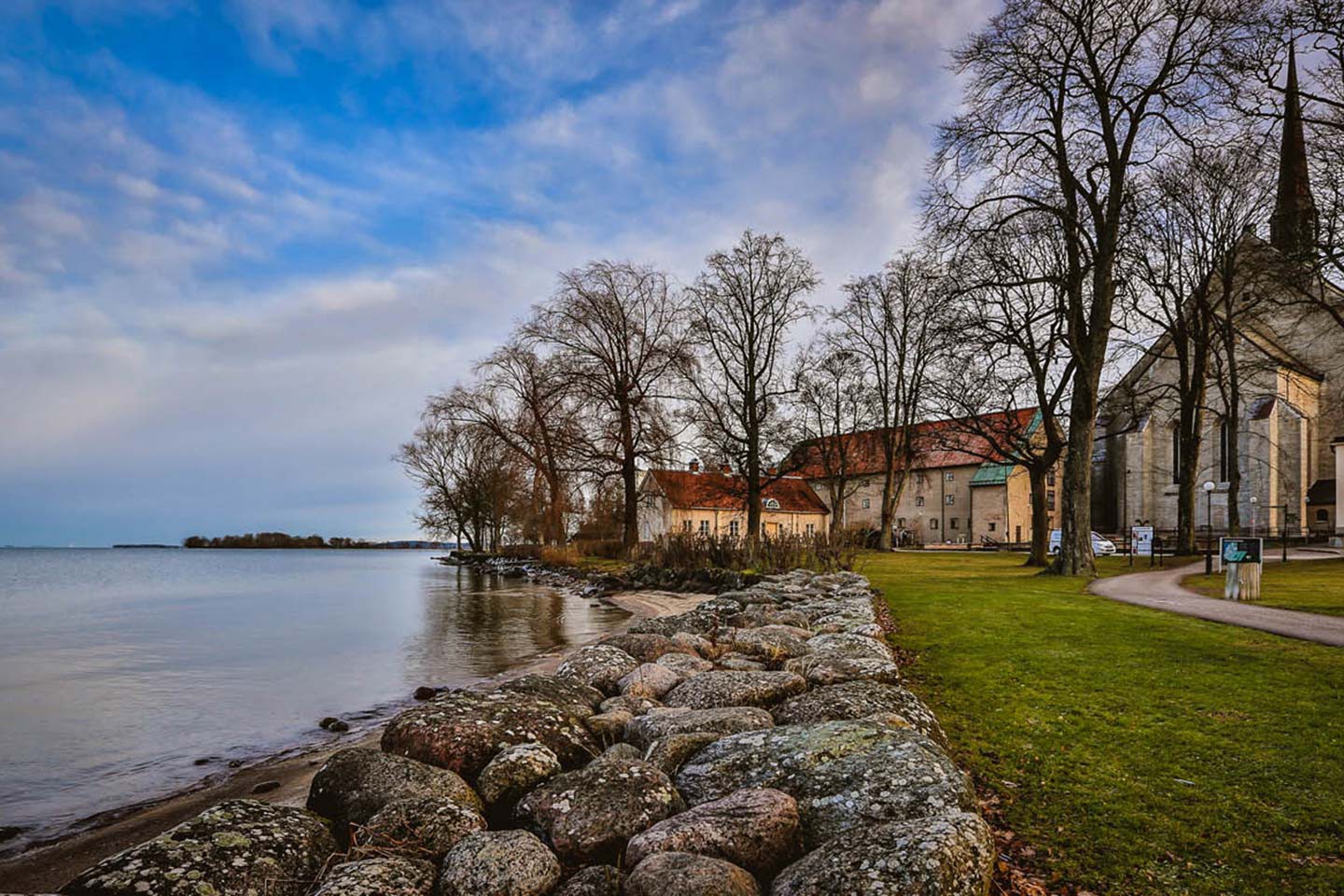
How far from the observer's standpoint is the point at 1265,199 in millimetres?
23906

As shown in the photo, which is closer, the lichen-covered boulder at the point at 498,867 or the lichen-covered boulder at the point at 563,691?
the lichen-covered boulder at the point at 498,867

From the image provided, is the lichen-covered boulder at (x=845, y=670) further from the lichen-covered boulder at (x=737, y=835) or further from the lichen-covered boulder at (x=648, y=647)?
the lichen-covered boulder at (x=737, y=835)

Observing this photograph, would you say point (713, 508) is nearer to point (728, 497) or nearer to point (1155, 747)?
point (728, 497)

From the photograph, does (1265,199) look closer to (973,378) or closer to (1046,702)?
(973,378)

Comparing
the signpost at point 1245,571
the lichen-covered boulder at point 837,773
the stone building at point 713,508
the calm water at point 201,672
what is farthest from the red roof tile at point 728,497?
the lichen-covered boulder at point 837,773

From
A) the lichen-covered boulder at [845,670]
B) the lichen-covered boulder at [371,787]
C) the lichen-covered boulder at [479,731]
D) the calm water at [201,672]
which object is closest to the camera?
the lichen-covered boulder at [371,787]

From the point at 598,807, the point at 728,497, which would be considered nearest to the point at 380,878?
the point at 598,807

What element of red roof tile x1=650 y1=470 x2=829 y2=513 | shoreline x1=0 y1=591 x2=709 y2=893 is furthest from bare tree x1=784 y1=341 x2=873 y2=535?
shoreline x1=0 y1=591 x2=709 y2=893

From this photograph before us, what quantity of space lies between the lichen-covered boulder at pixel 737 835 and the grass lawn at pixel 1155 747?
1.21 metres

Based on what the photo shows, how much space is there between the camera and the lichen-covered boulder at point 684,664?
7.28 metres

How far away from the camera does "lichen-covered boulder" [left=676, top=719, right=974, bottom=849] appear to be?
11.8 ft

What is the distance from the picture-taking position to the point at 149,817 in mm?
5863

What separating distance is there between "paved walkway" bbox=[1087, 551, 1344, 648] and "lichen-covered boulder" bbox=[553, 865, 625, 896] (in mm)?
8989

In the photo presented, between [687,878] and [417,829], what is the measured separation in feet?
5.05
